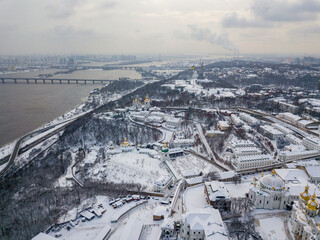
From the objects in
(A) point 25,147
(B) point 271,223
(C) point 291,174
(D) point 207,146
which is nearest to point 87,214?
(B) point 271,223

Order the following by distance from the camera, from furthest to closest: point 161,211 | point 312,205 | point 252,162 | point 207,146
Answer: point 207,146 → point 252,162 → point 161,211 → point 312,205

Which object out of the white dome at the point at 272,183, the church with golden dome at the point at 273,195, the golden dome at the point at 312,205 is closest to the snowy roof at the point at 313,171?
the church with golden dome at the point at 273,195

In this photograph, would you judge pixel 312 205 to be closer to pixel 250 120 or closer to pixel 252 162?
pixel 252 162

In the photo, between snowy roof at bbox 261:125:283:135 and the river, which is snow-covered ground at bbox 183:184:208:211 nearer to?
snowy roof at bbox 261:125:283:135

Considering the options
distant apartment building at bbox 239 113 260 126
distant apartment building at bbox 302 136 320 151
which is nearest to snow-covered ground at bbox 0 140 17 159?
distant apartment building at bbox 239 113 260 126

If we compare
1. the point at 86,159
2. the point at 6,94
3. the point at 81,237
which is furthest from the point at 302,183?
the point at 6,94
